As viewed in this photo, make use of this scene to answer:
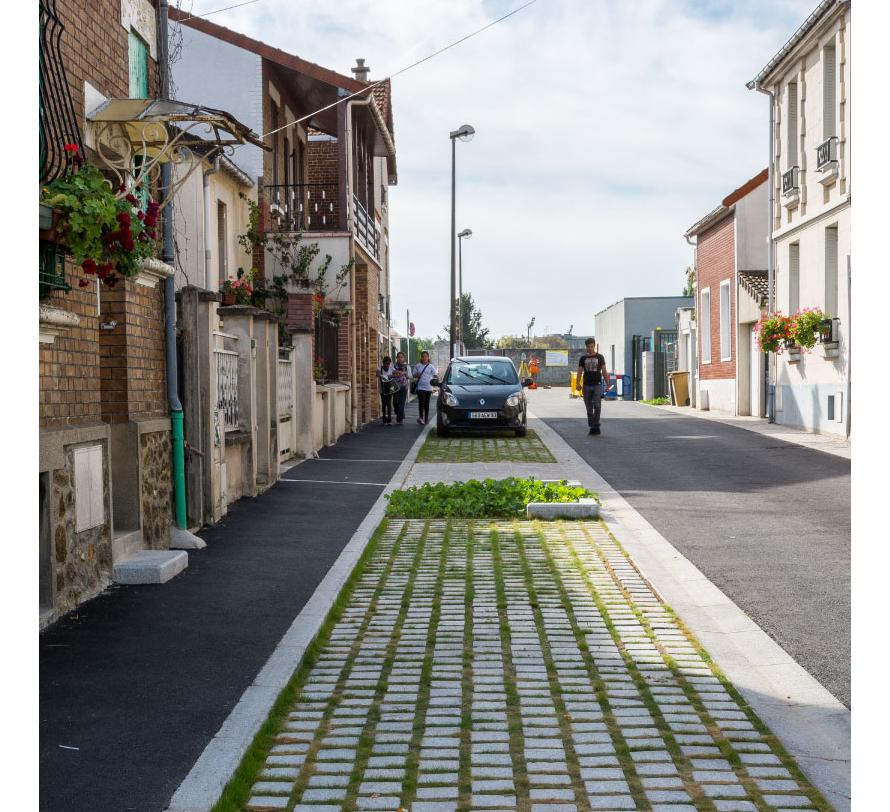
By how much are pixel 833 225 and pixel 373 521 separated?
584 inches

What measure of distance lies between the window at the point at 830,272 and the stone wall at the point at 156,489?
16564 mm

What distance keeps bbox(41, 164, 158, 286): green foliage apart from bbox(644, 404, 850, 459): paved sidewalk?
13.2m

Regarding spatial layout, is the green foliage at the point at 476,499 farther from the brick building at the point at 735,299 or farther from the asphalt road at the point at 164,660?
the brick building at the point at 735,299

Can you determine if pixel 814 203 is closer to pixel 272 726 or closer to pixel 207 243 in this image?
pixel 207 243

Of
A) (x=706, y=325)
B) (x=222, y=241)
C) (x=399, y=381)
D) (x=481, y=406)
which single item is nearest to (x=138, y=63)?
(x=222, y=241)

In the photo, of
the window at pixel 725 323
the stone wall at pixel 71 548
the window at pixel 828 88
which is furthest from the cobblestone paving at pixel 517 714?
the window at pixel 725 323

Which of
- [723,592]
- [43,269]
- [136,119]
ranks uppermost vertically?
[136,119]

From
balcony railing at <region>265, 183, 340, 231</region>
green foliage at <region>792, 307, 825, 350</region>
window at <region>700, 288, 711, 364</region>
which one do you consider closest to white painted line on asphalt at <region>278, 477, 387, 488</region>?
balcony railing at <region>265, 183, 340, 231</region>

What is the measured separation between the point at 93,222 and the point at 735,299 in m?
27.2

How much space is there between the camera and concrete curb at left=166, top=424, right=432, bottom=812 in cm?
391

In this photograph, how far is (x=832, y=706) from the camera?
4.85 meters

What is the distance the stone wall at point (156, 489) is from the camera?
885 cm

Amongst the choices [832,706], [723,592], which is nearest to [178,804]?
[832,706]

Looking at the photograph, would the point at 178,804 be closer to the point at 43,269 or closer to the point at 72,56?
the point at 43,269
